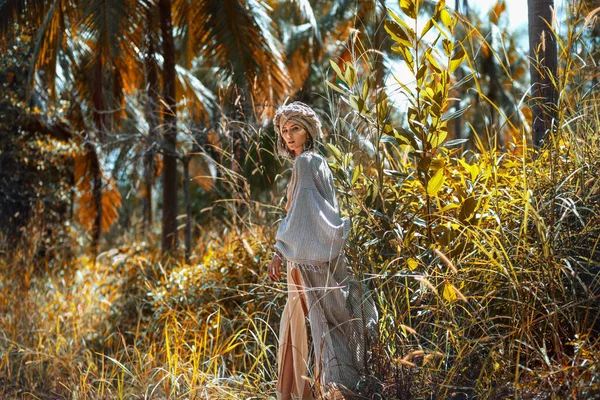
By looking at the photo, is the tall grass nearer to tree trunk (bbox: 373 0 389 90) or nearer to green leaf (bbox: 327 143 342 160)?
green leaf (bbox: 327 143 342 160)

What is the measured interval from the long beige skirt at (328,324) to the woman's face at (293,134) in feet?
2.07

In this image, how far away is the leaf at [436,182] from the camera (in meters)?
Answer: 3.45

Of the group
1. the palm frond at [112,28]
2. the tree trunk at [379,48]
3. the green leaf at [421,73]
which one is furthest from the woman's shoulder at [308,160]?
the palm frond at [112,28]

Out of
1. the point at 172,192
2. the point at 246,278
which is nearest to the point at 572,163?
the point at 246,278

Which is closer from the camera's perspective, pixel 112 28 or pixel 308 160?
pixel 308 160

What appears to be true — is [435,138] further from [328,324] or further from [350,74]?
[328,324]

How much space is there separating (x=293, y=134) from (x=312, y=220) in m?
0.50

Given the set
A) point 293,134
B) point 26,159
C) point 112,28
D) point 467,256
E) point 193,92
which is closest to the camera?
point 467,256

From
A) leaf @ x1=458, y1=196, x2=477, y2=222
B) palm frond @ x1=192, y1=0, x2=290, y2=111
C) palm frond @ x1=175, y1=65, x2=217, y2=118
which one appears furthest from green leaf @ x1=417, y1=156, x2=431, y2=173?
palm frond @ x1=175, y1=65, x2=217, y2=118

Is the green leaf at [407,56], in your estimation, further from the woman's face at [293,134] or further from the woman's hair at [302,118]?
the woman's face at [293,134]

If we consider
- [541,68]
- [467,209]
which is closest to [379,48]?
[467,209]

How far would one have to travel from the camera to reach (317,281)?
A: 368cm

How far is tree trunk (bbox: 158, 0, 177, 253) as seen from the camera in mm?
9008

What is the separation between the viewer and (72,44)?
12.5 metres
